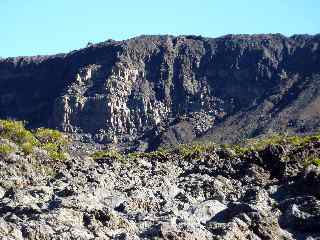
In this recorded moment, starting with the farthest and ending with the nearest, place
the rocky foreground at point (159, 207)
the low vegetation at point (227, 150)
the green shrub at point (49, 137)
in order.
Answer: the green shrub at point (49, 137) → the low vegetation at point (227, 150) → the rocky foreground at point (159, 207)

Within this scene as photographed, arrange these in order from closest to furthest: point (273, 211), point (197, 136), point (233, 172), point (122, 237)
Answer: point (122, 237)
point (273, 211)
point (233, 172)
point (197, 136)

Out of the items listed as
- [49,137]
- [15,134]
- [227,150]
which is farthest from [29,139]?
[227,150]

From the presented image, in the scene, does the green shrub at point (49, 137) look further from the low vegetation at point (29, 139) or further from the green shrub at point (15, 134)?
the green shrub at point (15, 134)

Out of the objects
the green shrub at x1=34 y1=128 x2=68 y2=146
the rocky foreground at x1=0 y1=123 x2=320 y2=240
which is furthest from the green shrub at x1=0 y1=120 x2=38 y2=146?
the rocky foreground at x1=0 y1=123 x2=320 y2=240

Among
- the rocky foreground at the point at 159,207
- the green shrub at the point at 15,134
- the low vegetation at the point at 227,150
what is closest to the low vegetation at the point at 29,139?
the green shrub at the point at 15,134

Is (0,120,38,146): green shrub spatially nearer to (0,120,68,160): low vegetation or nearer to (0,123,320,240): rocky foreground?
(0,120,68,160): low vegetation

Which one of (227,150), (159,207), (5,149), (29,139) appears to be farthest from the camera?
(29,139)

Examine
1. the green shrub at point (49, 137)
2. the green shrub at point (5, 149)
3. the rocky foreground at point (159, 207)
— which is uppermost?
the rocky foreground at point (159, 207)

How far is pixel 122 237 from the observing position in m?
20.3

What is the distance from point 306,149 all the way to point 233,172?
15.5 meters

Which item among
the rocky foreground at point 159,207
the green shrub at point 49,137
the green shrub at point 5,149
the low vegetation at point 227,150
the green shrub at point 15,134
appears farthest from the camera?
the green shrub at point 49,137

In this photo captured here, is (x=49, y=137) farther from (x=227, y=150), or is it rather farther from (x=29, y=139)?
(x=227, y=150)

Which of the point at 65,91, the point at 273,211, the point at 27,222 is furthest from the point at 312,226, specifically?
the point at 65,91

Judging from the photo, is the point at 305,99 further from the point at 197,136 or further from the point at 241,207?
the point at 241,207
